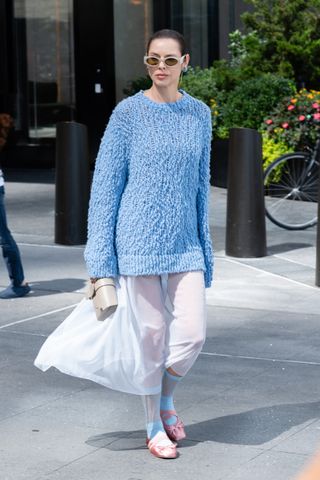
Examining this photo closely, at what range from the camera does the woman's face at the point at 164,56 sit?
16.3 feet

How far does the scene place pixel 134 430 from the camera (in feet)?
17.9

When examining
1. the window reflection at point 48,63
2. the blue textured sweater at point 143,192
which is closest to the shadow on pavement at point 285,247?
the blue textured sweater at point 143,192

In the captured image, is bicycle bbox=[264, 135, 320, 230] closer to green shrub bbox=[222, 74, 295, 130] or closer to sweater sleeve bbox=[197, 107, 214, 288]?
green shrub bbox=[222, 74, 295, 130]

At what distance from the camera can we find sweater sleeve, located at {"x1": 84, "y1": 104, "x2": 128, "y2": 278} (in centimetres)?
495

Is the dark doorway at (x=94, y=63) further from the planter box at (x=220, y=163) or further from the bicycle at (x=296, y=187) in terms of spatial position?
the bicycle at (x=296, y=187)

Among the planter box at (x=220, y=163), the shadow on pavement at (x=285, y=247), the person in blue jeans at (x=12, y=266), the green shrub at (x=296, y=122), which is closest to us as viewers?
the person in blue jeans at (x=12, y=266)

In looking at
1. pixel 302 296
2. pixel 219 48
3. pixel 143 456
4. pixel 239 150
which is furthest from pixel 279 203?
pixel 143 456

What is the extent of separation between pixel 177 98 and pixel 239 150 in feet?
17.4

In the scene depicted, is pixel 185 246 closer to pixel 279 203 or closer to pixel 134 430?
pixel 134 430

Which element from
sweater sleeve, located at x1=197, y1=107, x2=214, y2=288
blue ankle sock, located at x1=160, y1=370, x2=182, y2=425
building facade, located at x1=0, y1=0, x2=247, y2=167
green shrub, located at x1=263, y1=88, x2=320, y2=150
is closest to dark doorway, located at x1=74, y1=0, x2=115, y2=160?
building facade, located at x1=0, y1=0, x2=247, y2=167

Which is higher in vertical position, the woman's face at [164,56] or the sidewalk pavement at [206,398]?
the woman's face at [164,56]

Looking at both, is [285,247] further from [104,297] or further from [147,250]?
[104,297]

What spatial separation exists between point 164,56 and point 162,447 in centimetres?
167

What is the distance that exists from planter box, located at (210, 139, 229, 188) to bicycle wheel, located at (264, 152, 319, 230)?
2.53 m
